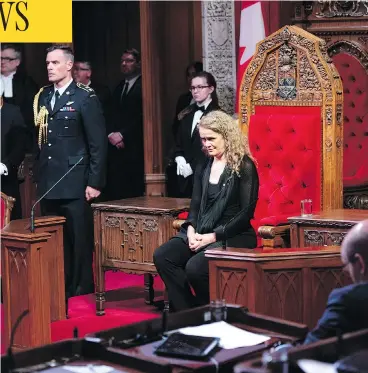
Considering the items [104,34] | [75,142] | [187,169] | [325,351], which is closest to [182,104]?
[187,169]

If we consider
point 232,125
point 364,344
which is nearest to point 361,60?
point 232,125

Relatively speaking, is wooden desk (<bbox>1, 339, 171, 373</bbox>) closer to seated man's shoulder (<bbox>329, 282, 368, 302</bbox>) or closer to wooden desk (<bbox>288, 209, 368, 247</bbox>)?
seated man's shoulder (<bbox>329, 282, 368, 302</bbox>)

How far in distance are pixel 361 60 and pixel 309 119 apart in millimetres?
1244

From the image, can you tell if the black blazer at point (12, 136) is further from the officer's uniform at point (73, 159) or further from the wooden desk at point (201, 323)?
the wooden desk at point (201, 323)

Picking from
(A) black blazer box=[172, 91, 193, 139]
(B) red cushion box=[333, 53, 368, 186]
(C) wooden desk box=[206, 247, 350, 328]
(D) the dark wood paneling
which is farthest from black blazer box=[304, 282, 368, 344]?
(D) the dark wood paneling

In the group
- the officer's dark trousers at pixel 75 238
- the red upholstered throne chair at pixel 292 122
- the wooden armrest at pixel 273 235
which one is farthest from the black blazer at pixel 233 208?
the officer's dark trousers at pixel 75 238

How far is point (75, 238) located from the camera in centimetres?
627

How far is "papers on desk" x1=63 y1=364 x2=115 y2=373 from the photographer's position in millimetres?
2859

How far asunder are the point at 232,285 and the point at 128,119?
386 centimetres

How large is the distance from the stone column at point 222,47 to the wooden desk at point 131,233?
122cm

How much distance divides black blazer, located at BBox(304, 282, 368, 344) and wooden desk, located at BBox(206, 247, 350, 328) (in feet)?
4.37

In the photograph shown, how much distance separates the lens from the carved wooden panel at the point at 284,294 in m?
4.36

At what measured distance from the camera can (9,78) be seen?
797cm

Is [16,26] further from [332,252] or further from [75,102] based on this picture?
[75,102]
